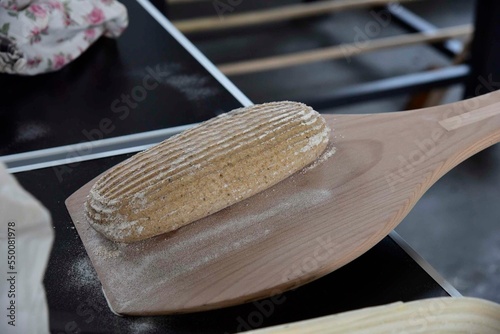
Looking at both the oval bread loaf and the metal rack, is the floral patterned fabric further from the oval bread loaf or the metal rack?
the metal rack

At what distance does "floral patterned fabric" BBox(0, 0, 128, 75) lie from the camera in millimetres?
1293

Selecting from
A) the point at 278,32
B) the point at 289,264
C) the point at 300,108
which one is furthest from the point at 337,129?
the point at 278,32

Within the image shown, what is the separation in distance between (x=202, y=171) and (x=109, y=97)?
17.3 inches

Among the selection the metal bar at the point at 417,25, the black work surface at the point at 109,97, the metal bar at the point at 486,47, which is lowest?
the metal bar at the point at 417,25

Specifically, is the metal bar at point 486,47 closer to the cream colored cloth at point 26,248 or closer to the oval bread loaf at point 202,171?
the oval bread loaf at point 202,171

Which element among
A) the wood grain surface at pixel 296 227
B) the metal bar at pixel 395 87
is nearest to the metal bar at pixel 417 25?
the metal bar at pixel 395 87

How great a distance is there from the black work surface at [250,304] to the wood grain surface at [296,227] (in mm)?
20

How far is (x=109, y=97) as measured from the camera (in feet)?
4.22

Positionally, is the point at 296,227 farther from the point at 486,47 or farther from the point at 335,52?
the point at 335,52

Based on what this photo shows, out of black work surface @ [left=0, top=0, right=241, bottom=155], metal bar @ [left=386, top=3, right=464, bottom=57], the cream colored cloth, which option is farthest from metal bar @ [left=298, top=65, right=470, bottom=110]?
the cream colored cloth

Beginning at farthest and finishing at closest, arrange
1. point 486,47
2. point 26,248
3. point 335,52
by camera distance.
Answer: point 335,52 → point 486,47 → point 26,248

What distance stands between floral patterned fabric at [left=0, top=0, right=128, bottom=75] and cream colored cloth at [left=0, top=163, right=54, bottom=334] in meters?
0.74

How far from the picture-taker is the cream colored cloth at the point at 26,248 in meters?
0.60

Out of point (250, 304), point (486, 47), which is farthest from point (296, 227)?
point (486, 47)
